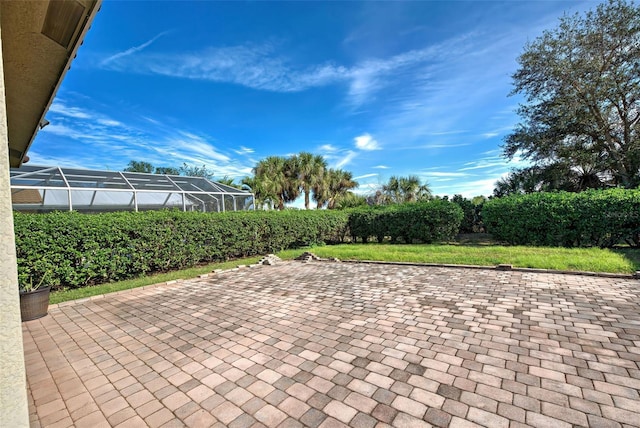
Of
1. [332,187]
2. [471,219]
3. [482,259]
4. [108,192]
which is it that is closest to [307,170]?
[332,187]

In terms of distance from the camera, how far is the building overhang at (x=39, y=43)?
199cm

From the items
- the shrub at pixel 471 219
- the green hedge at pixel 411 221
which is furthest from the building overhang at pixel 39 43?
the shrub at pixel 471 219

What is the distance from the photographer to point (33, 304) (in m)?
4.26

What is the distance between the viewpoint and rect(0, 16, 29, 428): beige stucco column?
104cm

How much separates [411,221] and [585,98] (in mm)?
11193

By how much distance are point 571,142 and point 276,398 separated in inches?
798

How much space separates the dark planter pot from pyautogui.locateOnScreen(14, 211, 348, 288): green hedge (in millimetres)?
1257

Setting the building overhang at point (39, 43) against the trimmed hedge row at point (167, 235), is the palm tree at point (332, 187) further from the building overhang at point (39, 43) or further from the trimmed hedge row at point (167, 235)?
the building overhang at point (39, 43)

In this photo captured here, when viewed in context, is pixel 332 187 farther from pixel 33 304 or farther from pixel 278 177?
pixel 33 304

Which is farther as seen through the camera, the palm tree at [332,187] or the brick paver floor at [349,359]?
the palm tree at [332,187]

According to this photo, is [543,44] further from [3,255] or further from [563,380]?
[3,255]

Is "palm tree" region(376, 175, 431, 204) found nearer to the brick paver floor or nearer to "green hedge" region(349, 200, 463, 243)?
"green hedge" region(349, 200, 463, 243)

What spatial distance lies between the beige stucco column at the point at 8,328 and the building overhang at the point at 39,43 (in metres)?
1.54

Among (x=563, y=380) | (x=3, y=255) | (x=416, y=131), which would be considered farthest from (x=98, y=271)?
(x=416, y=131)
